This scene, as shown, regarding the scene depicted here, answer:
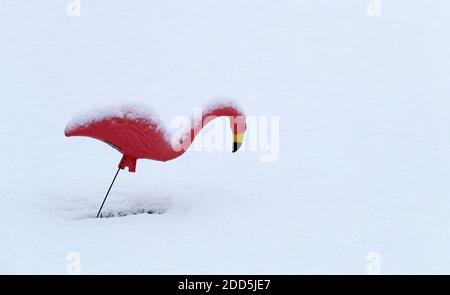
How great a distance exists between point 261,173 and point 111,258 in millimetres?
2687

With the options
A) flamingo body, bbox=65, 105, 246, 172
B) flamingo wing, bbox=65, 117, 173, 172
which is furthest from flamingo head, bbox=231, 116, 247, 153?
flamingo wing, bbox=65, 117, 173, 172

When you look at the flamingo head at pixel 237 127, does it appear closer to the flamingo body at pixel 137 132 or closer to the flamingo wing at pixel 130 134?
the flamingo body at pixel 137 132

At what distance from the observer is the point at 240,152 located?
25.0ft

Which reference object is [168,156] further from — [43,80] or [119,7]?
[119,7]

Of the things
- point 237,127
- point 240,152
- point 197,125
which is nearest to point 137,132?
point 197,125

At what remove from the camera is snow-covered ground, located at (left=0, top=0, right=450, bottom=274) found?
486 cm

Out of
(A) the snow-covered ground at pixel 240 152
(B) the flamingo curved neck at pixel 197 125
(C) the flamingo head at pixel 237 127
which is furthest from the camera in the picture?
(C) the flamingo head at pixel 237 127

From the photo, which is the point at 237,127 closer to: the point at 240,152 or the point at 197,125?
the point at 197,125

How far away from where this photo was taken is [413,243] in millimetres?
5133

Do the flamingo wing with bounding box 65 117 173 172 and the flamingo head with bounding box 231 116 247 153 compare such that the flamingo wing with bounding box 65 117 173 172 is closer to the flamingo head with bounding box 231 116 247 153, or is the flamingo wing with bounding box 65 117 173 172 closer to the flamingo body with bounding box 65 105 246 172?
the flamingo body with bounding box 65 105 246 172

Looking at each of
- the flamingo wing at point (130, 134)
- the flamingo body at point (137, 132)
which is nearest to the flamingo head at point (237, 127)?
the flamingo body at point (137, 132)

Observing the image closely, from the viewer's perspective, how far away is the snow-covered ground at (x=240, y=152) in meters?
4.86

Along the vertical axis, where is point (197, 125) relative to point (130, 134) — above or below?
above
